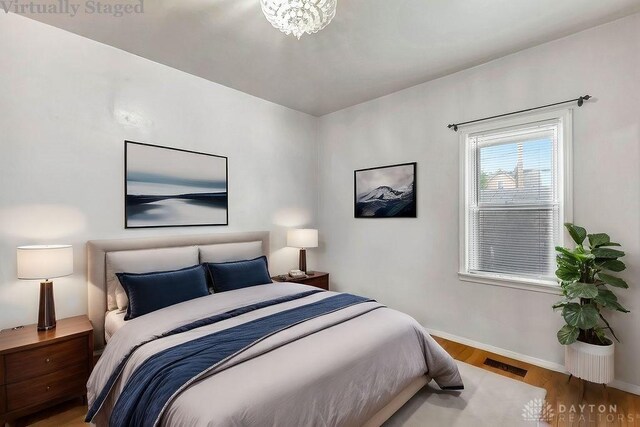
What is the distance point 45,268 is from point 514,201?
12.8ft

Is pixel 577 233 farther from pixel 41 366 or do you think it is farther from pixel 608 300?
pixel 41 366

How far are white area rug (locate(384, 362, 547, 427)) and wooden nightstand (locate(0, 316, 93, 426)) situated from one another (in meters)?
2.21

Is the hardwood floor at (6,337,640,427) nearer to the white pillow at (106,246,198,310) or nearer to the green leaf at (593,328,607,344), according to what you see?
the green leaf at (593,328,607,344)

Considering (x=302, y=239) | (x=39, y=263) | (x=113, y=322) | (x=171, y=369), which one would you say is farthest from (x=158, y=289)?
(x=302, y=239)

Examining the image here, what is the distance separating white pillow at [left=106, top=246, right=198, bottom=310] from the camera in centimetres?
258

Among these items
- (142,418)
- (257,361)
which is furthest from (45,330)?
(257,361)

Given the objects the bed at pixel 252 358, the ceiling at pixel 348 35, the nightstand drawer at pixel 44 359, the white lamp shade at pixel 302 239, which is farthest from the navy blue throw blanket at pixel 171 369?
the ceiling at pixel 348 35

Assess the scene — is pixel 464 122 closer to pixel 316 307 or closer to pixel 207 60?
pixel 316 307

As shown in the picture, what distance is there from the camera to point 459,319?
324 centimetres

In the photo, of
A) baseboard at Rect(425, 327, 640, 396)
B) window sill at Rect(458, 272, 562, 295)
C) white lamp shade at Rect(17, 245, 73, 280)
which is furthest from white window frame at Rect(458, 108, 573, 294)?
white lamp shade at Rect(17, 245, 73, 280)

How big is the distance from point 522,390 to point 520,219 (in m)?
1.47

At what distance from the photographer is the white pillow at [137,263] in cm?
258

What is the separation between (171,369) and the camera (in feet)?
4.89

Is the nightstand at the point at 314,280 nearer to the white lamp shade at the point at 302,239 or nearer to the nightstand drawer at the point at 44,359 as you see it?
→ the white lamp shade at the point at 302,239
